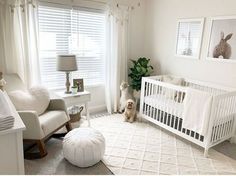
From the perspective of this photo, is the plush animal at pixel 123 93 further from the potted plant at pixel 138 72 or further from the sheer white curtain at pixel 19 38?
the sheer white curtain at pixel 19 38

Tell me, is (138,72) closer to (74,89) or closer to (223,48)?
(74,89)

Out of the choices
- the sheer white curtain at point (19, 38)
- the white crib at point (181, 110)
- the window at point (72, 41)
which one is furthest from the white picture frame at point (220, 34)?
the sheer white curtain at point (19, 38)

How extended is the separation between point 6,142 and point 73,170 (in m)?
1.00

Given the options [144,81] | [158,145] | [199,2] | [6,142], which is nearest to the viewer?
[6,142]

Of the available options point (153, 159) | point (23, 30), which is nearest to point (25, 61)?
point (23, 30)

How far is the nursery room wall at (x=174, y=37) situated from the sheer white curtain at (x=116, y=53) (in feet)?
1.95

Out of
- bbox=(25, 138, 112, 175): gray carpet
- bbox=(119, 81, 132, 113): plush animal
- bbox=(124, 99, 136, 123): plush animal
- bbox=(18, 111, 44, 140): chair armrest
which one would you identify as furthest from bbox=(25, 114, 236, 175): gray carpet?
bbox=(119, 81, 132, 113): plush animal

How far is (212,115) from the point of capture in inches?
91.4

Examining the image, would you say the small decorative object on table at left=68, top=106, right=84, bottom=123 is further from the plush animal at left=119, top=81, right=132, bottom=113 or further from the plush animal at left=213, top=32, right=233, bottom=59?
the plush animal at left=213, top=32, right=233, bottom=59

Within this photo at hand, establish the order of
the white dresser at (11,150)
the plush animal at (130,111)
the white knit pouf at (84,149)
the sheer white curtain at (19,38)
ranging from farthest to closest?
the plush animal at (130,111) < the sheer white curtain at (19,38) < the white knit pouf at (84,149) < the white dresser at (11,150)

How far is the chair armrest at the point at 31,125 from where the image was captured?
2.15 metres

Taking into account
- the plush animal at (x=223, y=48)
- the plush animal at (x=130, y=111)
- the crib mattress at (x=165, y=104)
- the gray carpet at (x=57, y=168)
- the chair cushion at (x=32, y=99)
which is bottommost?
the gray carpet at (x=57, y=168)

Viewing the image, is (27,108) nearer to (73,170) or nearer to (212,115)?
(73,170)

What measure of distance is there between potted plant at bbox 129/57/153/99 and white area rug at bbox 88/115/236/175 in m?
0.97
